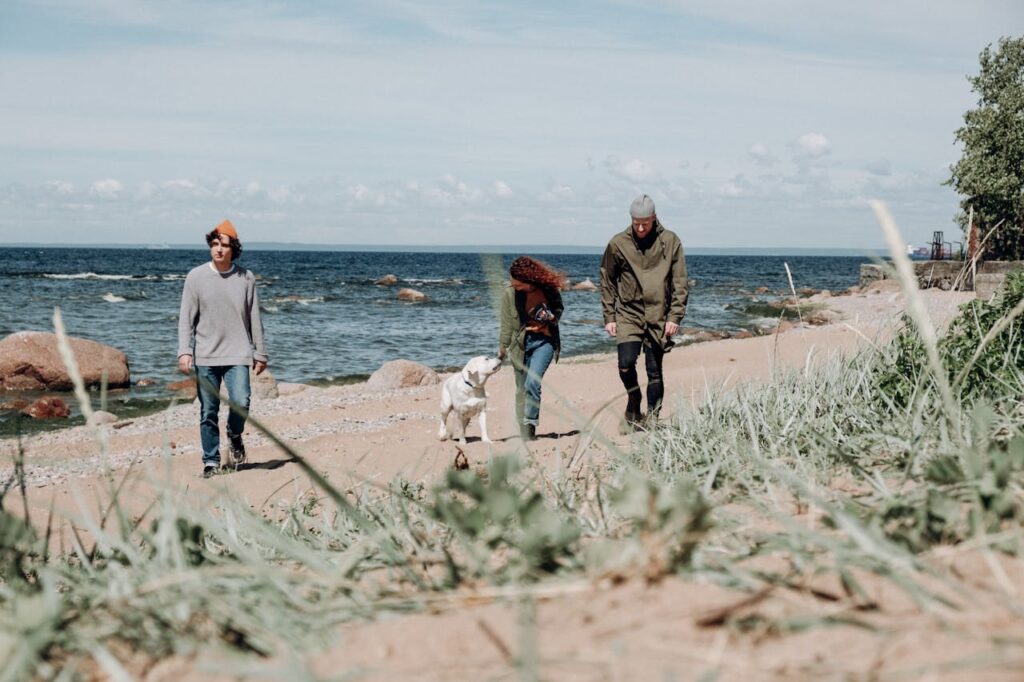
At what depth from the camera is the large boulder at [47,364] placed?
51.8 ft

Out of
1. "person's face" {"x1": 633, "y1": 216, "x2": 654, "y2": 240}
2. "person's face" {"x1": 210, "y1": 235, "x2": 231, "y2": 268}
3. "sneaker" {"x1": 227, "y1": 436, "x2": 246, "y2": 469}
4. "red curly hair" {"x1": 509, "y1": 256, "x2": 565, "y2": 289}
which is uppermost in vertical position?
"person's face" {"x1": 633, "y1": 216, "x2": 654, "y2": 240}

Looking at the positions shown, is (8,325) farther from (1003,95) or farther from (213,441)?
(1003,95)

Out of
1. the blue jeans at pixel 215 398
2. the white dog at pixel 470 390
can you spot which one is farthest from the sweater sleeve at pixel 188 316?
the white dog at pixel 470 390

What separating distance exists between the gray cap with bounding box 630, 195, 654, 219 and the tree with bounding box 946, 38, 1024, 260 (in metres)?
28.5

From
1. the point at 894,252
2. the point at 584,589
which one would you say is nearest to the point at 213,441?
the point at 584,589

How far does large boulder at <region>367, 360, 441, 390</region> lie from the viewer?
16.1 meters

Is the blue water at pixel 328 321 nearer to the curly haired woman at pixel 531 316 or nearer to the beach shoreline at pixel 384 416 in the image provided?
the beach shoreline at pixel 384 416

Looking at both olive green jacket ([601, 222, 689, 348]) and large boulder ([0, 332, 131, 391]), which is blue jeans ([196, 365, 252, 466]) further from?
large boulder ([0, 332, 131, 391])

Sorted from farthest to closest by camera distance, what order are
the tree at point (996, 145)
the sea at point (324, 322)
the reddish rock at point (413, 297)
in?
the reddish rock at point (413, 297) → the tree at point (996, 145) → the sea at point (324, 322)

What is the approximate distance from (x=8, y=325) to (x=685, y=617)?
1176 inches

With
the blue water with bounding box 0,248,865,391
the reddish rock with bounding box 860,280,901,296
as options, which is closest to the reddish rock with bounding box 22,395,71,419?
the blue water with bounding box 0,248,865,391

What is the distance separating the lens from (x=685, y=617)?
1589 mm

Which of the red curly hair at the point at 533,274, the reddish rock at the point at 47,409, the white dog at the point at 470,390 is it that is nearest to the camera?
the red curly hair at the point at 533,274

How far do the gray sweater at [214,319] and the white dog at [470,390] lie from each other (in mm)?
2023
